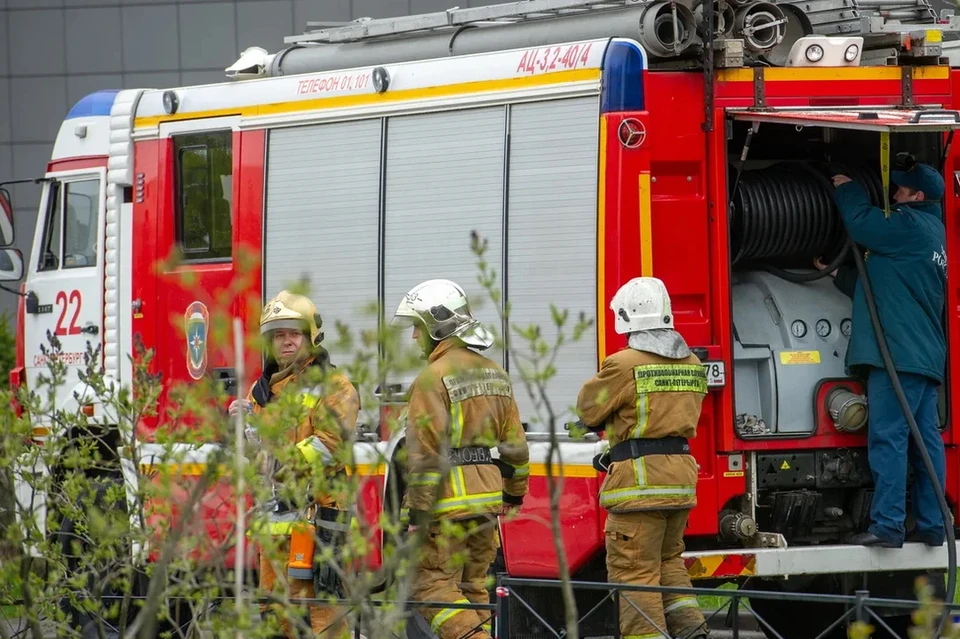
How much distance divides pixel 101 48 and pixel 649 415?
48.1 feet

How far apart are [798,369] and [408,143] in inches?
80.7

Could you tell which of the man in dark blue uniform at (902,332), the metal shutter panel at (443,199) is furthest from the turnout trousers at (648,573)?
the metal shutter panel at (443,199)

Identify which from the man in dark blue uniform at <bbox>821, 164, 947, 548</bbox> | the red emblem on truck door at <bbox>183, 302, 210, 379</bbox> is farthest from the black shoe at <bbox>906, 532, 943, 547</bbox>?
the red emblem on truck door at <bbox>183, 302, 210, 379</bbox>

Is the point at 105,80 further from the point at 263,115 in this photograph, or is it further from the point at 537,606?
the point at 537,606

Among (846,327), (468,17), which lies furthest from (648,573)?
(468,17)

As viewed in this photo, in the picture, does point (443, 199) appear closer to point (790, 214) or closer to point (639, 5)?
point (639, 5)

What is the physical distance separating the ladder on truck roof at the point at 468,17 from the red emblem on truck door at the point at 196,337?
1.58 meters

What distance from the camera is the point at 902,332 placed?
24.6ft

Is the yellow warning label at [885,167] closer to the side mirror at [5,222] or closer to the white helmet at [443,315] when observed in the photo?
the white helmet at [443,315]

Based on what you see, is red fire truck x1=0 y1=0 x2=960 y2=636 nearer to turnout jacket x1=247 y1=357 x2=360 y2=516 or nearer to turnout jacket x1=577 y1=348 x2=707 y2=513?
turnout jacket x1=577 y1=348 x2=707 y2=513

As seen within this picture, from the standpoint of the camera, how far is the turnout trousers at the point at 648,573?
274 inches

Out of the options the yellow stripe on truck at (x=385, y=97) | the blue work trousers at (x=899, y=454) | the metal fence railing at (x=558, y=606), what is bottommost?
the metal fence railing at (x=558, y=606)

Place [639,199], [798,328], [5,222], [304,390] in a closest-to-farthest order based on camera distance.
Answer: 1. [304,390]
2. [639,199]
3. [798,328]
4. [5,222]

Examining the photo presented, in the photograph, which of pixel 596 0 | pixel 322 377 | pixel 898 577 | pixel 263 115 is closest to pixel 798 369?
pixel 898 577
